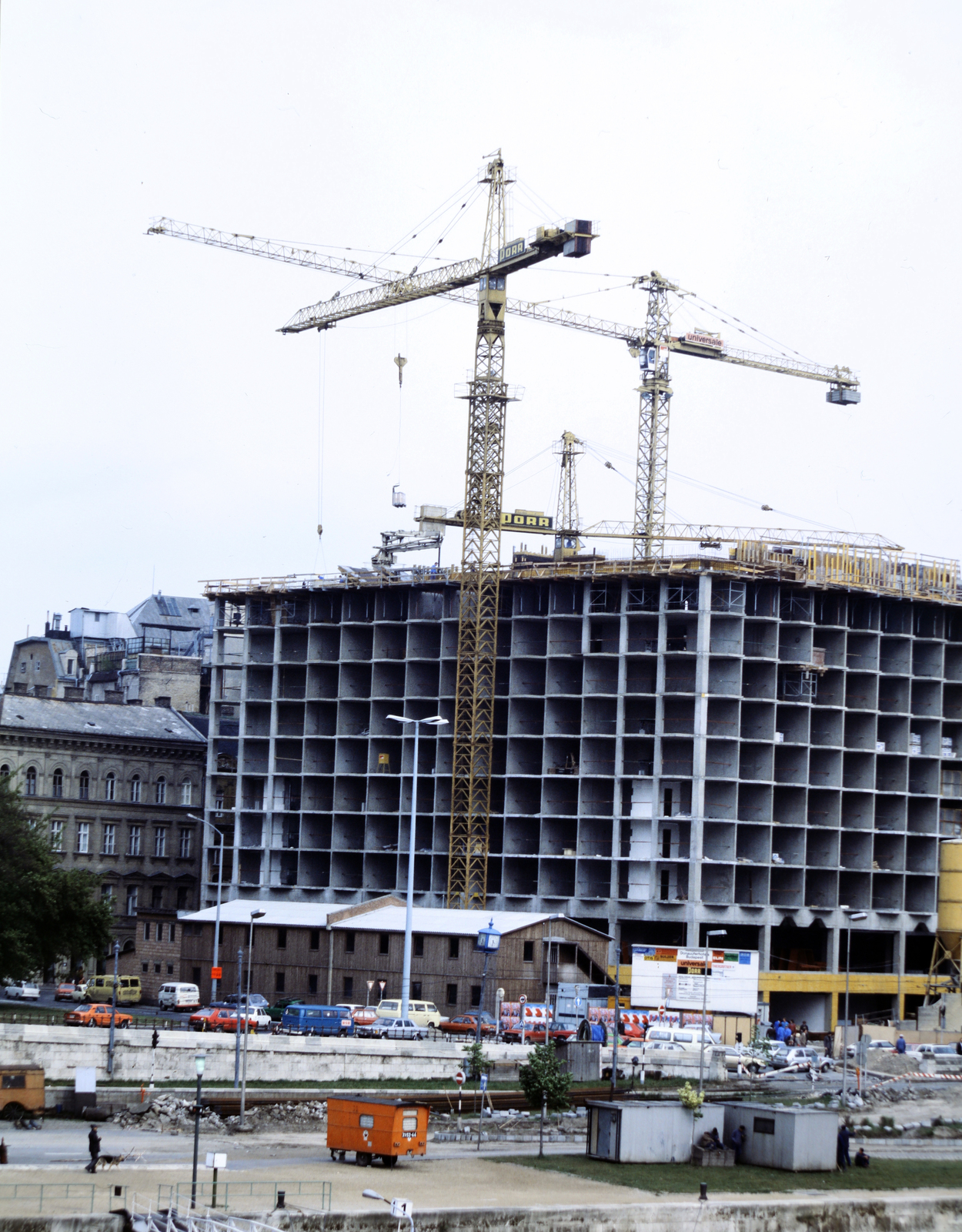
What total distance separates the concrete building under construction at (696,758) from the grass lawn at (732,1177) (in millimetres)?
56078

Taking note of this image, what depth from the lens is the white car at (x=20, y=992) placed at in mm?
99869

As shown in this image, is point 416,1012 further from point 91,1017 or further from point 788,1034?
point 788,1034

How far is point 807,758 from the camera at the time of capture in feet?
402

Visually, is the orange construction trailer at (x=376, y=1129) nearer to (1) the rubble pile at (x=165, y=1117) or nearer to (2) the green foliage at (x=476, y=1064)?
(1) the rubble pile at (x=165, y=1117)

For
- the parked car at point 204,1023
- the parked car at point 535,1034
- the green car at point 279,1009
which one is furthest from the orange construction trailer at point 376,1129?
the green car at point 279,1009

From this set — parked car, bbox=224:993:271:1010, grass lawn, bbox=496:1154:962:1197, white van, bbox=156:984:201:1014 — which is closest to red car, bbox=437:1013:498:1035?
parked car, bbox=224:993:271:1010

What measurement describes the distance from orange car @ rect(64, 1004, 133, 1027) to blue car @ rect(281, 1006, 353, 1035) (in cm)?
738

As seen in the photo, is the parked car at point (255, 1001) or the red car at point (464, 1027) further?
the parked car at point (255, 1001)

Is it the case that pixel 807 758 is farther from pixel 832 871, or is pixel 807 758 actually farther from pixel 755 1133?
pixel 755 1133

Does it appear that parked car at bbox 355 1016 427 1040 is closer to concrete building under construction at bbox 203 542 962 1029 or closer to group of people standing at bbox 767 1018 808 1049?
group of people standing at bbox 767 1018 808 1049

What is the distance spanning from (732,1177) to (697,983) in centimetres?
3763

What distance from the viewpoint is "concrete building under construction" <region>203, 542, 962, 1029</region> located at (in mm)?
120688

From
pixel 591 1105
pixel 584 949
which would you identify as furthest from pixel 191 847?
pixel 591 1105

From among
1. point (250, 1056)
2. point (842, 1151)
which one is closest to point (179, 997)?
point (250, 1056)
